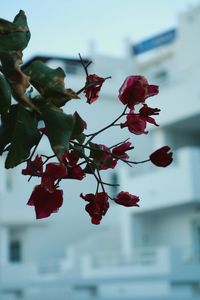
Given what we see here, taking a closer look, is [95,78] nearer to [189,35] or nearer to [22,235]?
[189,35]

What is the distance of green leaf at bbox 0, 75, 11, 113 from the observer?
1.03 metres

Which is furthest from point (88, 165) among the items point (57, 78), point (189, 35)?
point (189, 35)

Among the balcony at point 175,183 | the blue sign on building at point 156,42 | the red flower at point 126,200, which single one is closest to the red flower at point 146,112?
the red flower at point 126,200

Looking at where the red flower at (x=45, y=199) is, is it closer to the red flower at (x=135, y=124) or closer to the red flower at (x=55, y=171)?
the red flower at (x=55, y=171)

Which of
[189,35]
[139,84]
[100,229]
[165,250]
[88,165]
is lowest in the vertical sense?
[88,165]

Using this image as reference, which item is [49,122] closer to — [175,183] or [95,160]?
[95,160]

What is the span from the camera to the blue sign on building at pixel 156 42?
78.4 ft

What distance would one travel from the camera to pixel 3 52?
0.99 meters

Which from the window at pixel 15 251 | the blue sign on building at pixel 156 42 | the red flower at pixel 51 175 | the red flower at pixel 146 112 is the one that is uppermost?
the blue sign on building at pixel 156 42

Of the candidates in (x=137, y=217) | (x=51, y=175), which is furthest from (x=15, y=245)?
(x=51, y=175)

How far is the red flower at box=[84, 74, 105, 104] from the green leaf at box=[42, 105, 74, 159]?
0.17 metres

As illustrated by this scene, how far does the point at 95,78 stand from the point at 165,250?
48.3 ft

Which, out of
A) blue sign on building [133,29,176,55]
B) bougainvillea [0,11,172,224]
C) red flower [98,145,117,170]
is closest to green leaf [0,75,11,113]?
bougainvillea [0,11,172,224]

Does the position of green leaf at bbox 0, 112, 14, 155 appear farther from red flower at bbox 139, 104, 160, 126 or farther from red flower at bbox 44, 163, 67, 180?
red flower at bbox 139, 104, 160, 126
